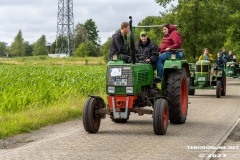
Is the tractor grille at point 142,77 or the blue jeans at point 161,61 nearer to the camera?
the tractor grille at point 142,77

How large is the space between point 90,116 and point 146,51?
90.1 inches

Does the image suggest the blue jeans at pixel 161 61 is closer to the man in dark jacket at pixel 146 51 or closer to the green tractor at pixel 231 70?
the man in dark jacket at pixel 146 51

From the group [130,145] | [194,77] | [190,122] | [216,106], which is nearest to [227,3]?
[194,77]

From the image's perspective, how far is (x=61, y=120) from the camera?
1265 cm

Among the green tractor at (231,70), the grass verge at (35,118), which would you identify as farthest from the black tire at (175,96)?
the green tractor at (231,70)

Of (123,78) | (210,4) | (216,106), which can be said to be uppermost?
(210,4)

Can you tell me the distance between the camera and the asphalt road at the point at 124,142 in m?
8.22

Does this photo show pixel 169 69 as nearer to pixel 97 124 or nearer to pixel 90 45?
pixel 97 124

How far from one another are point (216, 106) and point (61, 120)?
5594 millimetres

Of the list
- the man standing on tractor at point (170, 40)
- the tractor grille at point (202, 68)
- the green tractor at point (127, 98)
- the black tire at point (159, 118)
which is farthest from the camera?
the tractor grille at point (202, 68)

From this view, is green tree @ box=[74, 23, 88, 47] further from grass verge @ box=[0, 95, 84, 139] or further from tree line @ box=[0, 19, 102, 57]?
grass verge @ box=[0, 95, 84, 139]

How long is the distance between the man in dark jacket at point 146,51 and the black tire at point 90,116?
1.67 metres

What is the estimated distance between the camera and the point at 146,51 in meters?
11.8

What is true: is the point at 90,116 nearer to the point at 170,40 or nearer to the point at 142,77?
the point at 142,77
